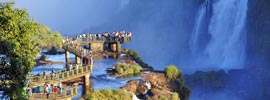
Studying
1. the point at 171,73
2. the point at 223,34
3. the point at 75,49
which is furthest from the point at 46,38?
the point at 223,34

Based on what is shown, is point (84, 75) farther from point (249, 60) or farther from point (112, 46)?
point (249, 60)

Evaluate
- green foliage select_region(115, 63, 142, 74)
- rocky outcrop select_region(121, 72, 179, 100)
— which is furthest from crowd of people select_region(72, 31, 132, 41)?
rocky outcrop select_region(121, 72, 179, 100)

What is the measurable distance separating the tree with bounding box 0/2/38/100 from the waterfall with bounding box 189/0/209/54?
66.7m

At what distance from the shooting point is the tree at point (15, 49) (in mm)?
16328

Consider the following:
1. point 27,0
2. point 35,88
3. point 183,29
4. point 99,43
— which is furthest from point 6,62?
point 27,0

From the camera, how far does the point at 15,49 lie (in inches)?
646

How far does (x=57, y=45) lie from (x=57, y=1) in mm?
71173

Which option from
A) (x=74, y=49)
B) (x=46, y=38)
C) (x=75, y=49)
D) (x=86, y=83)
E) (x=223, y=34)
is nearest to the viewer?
(x=86, y=83)

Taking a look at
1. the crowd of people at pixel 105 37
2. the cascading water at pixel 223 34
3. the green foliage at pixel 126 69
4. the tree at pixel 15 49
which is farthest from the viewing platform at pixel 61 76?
the cascading water at pixel 223 34

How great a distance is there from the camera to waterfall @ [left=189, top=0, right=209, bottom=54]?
270ft

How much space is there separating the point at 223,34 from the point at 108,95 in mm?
53202

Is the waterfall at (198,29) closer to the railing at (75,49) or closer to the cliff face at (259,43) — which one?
the cliff face at (259,43)

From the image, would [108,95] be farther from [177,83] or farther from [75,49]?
[75,49]

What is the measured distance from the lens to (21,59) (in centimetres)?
1686
